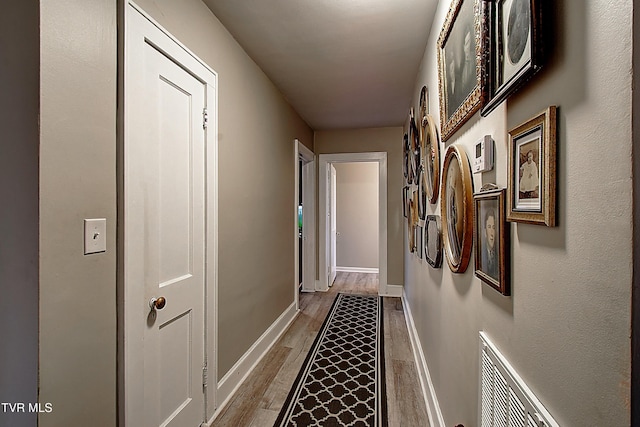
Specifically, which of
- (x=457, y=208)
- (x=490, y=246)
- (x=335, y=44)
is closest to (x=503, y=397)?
(x=490, y=246)

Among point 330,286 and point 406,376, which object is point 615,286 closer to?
point 406,376

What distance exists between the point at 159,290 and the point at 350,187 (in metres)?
4.98

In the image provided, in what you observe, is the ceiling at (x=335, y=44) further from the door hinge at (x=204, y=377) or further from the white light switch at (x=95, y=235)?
the door hinge at (x=204, y=377)

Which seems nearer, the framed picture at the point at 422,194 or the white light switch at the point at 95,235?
the white light switch at the point at 95,235

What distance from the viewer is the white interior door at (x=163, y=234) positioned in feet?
3.94

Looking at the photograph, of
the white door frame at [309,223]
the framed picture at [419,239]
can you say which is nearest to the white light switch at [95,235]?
the framed picture at [419,239]

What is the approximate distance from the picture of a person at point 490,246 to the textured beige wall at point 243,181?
149 centimetres

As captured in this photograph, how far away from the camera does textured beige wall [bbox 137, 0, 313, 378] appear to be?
1725 millimetres

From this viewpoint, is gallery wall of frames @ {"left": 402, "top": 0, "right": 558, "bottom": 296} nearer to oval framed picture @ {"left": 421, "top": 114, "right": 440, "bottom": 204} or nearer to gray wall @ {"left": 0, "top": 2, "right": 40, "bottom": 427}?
oval framed picture @ {"left": 421, "top": 114, "right": 440, "bottom": 204}

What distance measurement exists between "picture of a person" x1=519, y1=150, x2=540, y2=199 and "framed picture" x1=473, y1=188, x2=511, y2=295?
11 cm

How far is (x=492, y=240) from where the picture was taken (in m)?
0.91

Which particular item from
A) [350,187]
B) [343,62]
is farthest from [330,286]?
[343,62]

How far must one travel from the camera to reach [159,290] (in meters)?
1.37

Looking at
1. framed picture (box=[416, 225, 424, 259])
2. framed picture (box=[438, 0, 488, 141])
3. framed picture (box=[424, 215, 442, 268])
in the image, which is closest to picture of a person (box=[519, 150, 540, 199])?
framed picture (box=[438, 0, 488, 141])
